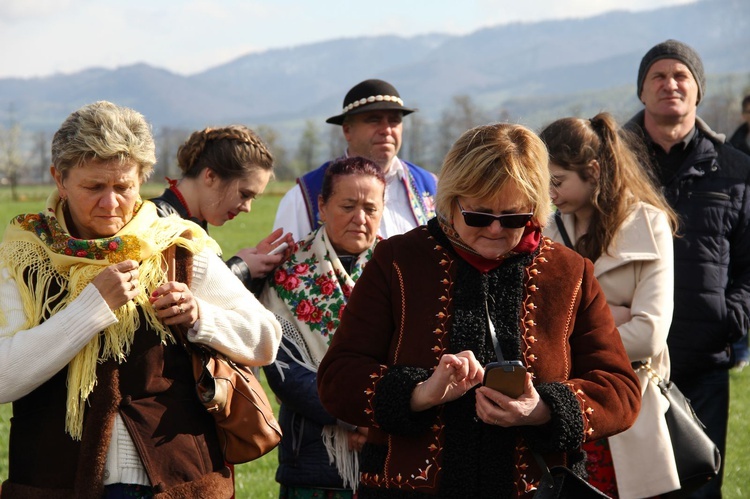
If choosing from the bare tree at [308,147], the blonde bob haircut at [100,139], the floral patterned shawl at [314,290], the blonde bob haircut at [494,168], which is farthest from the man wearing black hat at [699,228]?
the bare tree at [308,147]

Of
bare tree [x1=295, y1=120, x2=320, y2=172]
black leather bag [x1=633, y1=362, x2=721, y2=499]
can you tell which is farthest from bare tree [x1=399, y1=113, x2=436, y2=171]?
black leather bag [x1=633, y1=362, x2=721, y2=499]

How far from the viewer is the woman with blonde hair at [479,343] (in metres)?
2.71

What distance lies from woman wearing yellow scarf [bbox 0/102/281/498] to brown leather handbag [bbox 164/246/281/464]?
0.04 m

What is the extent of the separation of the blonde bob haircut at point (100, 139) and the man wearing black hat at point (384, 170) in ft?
6.11

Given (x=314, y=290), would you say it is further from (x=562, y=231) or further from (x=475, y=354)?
(x=475, y=354)

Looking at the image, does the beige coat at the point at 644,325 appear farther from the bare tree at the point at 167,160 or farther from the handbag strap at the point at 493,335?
the bare tree at the point at 167,160

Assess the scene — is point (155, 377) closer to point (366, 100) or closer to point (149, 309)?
point (149, 309)

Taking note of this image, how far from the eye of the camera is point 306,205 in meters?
5.11

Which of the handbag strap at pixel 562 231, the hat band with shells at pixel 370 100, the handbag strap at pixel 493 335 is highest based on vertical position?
the hat band with shells at pixel 370 100

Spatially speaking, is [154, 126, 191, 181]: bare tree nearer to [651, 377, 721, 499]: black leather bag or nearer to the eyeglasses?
the eyeglasses

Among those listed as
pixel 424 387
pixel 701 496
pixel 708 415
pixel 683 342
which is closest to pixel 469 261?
pixel 424 387

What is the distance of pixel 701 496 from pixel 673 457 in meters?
1.55

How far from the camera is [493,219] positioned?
9.16 feet

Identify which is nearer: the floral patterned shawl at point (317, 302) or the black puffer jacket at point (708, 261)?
the floral patterned shawl at point (317, 302)
